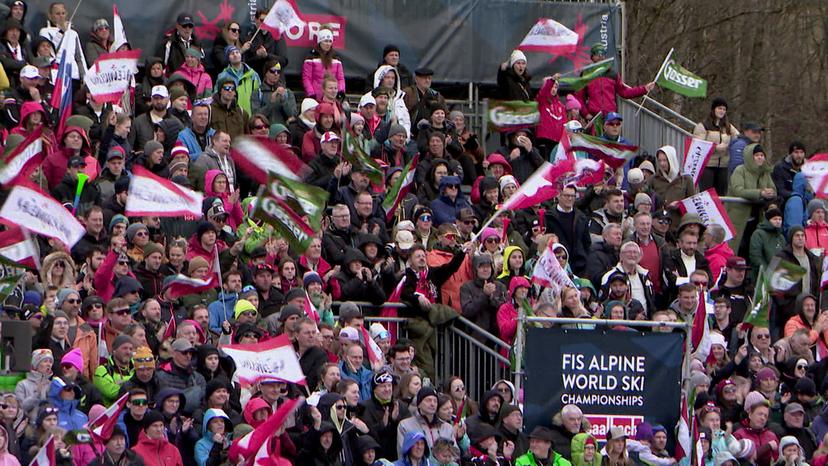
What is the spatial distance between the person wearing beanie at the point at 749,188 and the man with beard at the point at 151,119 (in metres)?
6.99

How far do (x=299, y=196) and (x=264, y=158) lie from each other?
6.43ft

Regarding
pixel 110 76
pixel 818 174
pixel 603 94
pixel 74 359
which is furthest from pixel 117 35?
pixel 74 359

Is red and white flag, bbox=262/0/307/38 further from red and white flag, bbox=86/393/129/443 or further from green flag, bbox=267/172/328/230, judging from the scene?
red and white flag, bbox=86/393/129/443

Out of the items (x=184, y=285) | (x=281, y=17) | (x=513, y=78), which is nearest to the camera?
(x=184, y=285)

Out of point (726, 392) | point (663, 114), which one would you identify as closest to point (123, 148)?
point (726, 392)

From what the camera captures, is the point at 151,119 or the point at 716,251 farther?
the point at 716,251

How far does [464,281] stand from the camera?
2652 cm

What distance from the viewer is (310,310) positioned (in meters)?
24.8

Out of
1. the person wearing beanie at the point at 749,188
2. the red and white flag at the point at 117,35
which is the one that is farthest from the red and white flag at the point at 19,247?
the person wearing beanie at the point at 749,188

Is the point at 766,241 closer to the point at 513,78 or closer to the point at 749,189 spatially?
the point at 749,189

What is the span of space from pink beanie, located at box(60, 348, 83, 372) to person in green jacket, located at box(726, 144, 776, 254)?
35.1 feet

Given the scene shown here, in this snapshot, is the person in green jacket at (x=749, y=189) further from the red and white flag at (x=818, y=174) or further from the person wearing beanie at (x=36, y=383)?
the person wearing beanie at (x=36, y=383)

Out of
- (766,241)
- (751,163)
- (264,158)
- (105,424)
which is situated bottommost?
(766,241)

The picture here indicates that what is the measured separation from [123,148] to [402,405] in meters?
4.79
